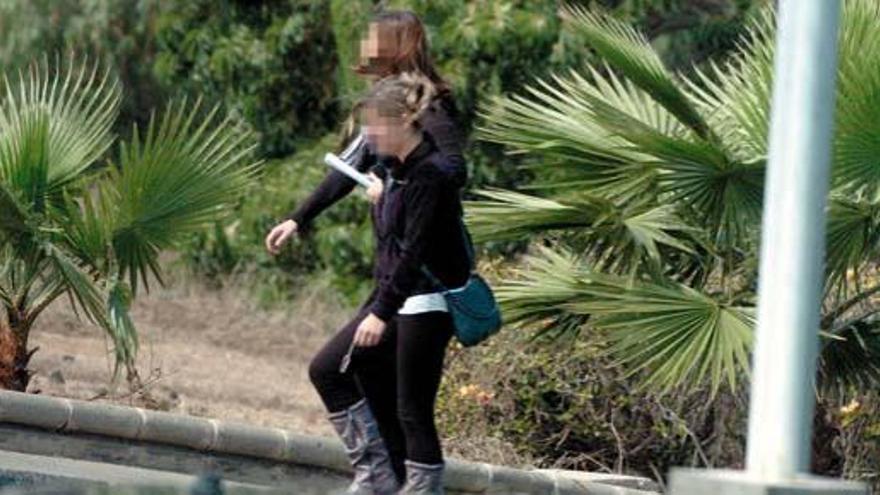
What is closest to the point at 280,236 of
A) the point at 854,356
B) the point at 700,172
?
the point at 700,172

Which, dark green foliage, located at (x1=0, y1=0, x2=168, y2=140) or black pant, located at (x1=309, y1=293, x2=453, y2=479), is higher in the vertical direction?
dark green foliage, located at (x1=0, y1=0, x2=168, y2=140)

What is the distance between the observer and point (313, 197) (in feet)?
26.0

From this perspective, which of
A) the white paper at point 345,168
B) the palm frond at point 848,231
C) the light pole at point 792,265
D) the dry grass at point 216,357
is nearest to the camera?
the light pole at point 792,265

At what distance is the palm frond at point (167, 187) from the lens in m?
9.78

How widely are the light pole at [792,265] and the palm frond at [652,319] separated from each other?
3190 mm

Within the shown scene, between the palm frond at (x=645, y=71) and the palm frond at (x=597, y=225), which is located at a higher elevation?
the palm frond at (x=645, y=71)

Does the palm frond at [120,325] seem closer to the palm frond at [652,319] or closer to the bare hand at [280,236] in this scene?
the palm frond at [652,319]

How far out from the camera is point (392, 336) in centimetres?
742

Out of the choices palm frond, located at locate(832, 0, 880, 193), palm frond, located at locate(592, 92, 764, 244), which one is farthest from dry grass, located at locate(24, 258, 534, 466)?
palm frond, located at locate(832, 0, 880, 193)

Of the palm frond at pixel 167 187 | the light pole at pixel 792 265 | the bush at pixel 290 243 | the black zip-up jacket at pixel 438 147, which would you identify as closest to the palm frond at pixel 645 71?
the palm frond at pixel 167 187

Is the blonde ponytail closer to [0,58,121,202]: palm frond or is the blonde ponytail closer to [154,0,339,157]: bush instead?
[0,58,121,202]: palm frond

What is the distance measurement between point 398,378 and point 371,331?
176mm

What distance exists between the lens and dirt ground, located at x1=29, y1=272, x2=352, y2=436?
39.4ft

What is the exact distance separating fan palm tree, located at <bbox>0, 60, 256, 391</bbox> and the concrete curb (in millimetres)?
787
